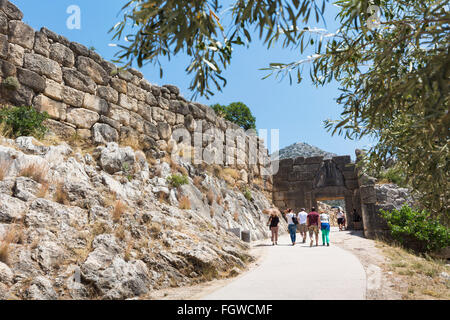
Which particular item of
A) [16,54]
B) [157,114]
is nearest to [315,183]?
[157,114]

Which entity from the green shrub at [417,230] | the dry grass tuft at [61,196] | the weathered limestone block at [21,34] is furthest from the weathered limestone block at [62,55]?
the green shrub at [417,230]

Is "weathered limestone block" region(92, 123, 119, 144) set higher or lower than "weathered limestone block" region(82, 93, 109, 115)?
lower

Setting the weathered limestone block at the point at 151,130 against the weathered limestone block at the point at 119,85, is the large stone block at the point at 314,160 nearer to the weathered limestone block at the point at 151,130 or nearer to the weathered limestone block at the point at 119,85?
the weathered limestone block at the point at 151,130

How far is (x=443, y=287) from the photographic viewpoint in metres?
5.55

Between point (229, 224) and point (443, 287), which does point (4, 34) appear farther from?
point (443, 287)

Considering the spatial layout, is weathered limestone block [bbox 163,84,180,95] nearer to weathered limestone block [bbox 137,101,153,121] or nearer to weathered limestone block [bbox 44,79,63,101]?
weathered limestone block [bbox 137,101,153,121]

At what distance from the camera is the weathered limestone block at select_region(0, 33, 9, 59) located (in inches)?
287

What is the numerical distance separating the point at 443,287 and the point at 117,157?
303 inches

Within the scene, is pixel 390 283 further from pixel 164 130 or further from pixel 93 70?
pixel 93 70

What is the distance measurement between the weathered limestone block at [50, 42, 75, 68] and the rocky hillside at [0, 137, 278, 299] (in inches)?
94.5

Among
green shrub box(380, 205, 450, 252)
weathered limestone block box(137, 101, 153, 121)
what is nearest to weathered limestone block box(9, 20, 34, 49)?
weathered limestone block box(137, 101, 153, 121)

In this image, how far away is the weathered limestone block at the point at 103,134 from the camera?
9039mm

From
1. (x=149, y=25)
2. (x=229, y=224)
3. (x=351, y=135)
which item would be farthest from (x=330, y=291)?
(x=229, y=224)

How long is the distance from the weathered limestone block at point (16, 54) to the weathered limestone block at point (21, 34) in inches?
4.4
